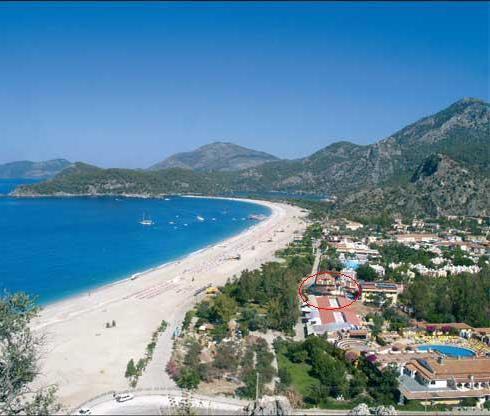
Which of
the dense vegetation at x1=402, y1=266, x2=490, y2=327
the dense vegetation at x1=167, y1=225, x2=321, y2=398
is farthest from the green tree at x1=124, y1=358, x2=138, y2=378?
the dense vegetation at x1=402, y1=266, x2=490, y2=327

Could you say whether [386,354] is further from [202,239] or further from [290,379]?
[202,239]

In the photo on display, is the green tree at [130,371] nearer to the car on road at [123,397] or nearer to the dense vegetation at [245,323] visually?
the dense vegetation at [245,323]

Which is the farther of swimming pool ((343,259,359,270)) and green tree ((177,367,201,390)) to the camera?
swimming pool ((343,259,359,270))

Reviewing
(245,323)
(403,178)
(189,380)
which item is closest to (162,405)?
(189,380)

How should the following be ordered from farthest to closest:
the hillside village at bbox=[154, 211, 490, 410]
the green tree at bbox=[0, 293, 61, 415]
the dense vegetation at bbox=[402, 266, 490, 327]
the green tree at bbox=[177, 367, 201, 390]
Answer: the dense vegetation at bbox=[402, 266, 490, 327]
the hillside village at bbox=[154, 211, 490, 410]
the green tree at bbox=[177, 367, 201, 390]
the green tree at bbox=[0, 293, 61, 415]

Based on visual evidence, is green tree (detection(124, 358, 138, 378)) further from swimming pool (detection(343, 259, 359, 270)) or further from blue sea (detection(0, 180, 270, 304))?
swimming pool (detection(343, 259, 359, 270))

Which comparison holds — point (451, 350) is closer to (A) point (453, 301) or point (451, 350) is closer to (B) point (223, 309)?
(A) point (453, 301)

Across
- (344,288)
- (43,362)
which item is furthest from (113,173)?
(43,362)

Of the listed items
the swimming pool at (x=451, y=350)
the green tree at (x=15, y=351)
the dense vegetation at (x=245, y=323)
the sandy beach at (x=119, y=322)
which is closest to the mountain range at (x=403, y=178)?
the sandy beach at (x=119, y=322)

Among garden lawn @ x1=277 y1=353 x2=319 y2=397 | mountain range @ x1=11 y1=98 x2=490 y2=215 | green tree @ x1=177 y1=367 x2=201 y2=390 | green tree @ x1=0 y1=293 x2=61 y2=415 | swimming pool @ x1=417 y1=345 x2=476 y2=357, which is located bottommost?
garden lawn @ x1=277 y1=353 x2=319 y2=397
